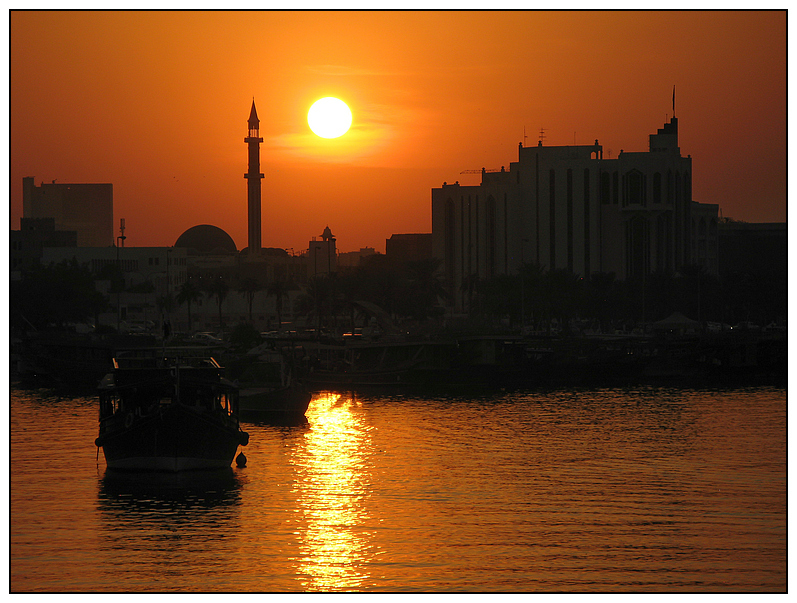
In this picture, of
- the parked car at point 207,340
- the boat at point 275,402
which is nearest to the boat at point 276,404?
the boat at point 275,402

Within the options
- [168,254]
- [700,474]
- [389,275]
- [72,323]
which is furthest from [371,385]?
[168,254]

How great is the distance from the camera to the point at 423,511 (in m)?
44.0

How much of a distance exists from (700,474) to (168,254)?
505 feet

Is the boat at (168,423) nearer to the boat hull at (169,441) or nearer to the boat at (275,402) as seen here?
the boat hull at (169,441)

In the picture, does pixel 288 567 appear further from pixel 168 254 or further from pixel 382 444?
pixel 168 254

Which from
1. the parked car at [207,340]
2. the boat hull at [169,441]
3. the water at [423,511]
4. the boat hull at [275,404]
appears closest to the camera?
the water at [423,511]

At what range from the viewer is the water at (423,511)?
111ft

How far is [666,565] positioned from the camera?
35188 millimetres

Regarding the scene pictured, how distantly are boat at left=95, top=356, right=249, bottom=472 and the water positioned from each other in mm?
1208

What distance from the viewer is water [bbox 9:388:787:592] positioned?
3391 cm

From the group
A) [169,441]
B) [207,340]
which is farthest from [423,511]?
[207,340]

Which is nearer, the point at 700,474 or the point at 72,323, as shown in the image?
the point at 700,474

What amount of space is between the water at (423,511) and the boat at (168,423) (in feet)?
3.96

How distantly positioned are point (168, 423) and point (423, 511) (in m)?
15.5
